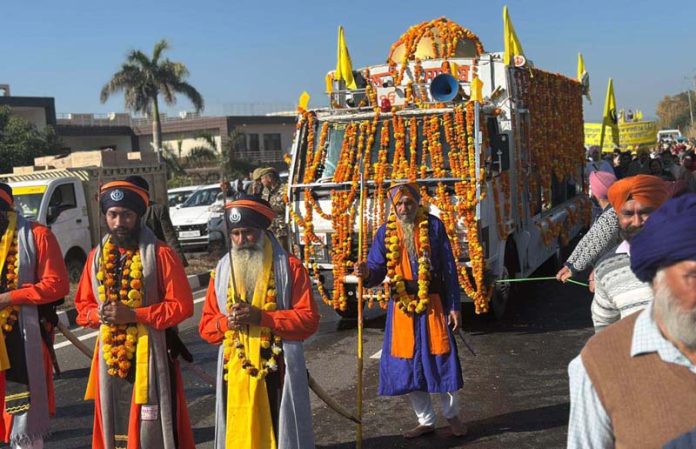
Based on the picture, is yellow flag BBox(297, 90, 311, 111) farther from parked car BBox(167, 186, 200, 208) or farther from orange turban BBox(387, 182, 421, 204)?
parked car BBox(167, 186, 200, 208)

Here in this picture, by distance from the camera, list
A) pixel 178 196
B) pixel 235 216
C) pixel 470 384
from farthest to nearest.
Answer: pixel 178 196, pixel 470 384, pixel 235 216

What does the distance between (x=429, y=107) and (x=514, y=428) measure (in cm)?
399

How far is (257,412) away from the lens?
402 centimetres

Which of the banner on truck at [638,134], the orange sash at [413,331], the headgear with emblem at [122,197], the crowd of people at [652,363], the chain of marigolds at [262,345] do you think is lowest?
the orange sash at [413,331]

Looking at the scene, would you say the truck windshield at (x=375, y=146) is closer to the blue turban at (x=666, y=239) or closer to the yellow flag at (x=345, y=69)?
the yellow flag at (x=345, y=69)

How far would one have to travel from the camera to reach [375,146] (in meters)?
8.26

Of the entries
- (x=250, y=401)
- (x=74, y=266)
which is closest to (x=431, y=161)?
Answer: (x=250, y=401)

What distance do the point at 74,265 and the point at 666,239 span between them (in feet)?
39.0

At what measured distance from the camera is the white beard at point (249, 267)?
13.5ft

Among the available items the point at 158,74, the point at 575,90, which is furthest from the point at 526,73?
the point at 158,74

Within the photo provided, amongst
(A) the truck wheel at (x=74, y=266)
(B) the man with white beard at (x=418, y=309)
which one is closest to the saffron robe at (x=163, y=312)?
(B) the man with white beard at (x=418, y=309)

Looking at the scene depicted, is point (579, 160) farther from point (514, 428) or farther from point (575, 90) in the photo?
point (514, 428)

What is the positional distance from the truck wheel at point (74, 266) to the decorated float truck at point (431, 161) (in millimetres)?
5376

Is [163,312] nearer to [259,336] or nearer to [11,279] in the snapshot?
[259,336]
